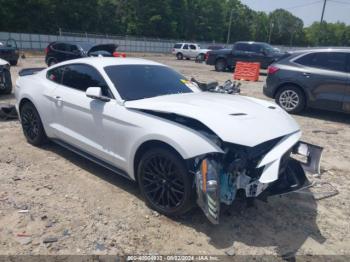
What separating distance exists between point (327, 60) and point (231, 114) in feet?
18.8

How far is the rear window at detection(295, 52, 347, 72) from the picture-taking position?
25.5 feet

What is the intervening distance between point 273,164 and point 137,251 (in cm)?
152

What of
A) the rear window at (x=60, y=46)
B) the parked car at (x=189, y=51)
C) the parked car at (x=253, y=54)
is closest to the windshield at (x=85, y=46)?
the rear window at (x=60, y=46)

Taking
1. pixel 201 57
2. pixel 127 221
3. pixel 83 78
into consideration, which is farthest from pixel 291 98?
pixel 201 57

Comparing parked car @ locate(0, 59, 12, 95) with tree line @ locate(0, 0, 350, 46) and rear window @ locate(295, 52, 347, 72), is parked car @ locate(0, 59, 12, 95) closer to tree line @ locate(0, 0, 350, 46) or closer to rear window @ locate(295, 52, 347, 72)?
rear window @ locate(295, 52, 347, 72)

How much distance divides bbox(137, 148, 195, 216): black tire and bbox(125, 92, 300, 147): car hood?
48 cm

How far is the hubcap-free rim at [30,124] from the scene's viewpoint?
528cm

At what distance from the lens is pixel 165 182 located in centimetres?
342

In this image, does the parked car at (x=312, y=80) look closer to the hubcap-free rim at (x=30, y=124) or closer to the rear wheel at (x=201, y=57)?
the hubcap-free rim at (x=30, y=124)

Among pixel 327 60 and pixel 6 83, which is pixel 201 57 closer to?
pixel 327 60

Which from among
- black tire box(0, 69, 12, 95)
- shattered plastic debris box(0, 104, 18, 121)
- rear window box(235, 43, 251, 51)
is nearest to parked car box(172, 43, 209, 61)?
rear window box(235, 43, 251, 51)

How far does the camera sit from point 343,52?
775 centimetres

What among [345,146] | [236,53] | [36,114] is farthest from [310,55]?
[236,53]

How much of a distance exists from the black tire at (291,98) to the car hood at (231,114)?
15.7 ft
